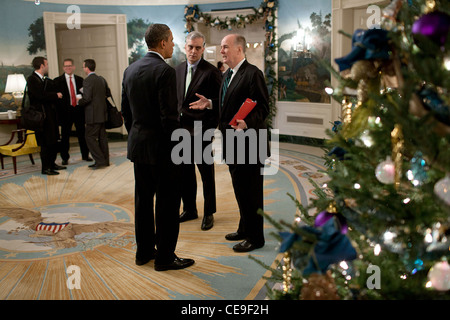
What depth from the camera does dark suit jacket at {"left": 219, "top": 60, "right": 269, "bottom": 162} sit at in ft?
11.9

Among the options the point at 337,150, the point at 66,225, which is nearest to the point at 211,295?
the point at 337,150

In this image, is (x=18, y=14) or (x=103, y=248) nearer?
(x=103, y=248)

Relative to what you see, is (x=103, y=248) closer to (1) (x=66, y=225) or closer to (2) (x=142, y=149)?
(1) (x=66, y=225)

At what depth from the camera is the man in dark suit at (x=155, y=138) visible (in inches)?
123

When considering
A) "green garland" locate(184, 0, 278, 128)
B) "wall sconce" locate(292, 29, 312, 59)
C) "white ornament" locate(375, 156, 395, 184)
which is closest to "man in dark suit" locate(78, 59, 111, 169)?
"green garland" locate(184, 0, 278, 128)

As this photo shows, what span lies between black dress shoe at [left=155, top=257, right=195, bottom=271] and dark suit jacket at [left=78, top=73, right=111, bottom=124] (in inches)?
175

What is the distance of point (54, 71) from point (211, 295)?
786cm

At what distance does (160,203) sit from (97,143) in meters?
4.46

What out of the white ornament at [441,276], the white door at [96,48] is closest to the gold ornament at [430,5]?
the white ornament at [441,276]

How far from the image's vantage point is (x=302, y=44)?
8.97 m

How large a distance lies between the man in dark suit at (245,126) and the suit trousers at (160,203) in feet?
2.11

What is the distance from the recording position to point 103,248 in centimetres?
396

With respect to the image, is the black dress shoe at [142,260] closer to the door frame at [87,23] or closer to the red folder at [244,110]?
the red folder at [244,110]

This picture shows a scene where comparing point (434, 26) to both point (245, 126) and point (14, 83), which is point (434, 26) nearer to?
point (245, 126)
